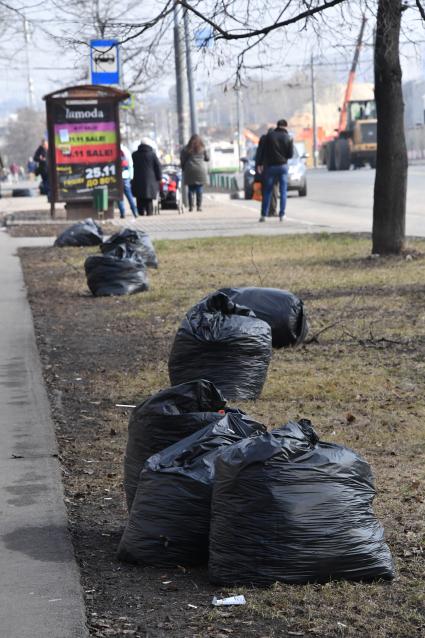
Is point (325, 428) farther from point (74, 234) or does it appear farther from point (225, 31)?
point (74, 234)

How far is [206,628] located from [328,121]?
155044mm

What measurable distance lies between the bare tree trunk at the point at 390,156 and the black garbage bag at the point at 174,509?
1018 cm

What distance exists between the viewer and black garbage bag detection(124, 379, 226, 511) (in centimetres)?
Answer: 514

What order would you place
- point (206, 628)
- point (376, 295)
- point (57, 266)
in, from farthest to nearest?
point (57, 266) < point (376, 295) < point (206, 628)

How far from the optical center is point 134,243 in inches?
584

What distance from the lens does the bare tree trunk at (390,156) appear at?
1429 centimetres

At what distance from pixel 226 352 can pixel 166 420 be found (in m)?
2.32

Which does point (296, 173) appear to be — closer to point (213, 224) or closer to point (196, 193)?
point (196, 193)

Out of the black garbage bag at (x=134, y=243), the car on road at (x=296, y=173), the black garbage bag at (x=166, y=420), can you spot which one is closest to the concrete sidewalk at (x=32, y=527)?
the black garbage bag at (x=166, y=420)

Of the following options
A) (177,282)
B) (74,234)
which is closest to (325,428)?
(177,282)

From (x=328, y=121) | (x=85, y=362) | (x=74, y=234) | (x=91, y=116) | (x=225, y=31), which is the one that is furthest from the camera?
(x=328, y=121)

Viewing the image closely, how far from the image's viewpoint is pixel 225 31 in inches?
432

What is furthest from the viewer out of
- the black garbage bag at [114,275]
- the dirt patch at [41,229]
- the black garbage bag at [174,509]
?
the dirt patch at [41,229]

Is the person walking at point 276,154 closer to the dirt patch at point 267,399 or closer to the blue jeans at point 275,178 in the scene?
the blue jeans at point 275,178
